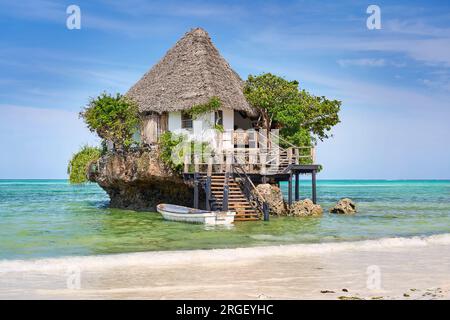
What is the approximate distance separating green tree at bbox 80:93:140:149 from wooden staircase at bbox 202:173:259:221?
5900 mm

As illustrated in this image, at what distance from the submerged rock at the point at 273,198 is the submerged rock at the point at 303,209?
0.51 m

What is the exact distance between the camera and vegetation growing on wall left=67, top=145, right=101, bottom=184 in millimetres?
34156

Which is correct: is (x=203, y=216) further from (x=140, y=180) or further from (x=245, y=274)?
(x=245, y=274)

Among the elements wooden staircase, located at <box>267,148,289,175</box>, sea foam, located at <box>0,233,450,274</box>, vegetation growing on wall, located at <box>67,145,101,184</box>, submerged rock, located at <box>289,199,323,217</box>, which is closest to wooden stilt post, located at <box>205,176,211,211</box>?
wooden staircase, located at <box>267,148,289,175</box>

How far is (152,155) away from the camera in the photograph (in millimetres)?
29281

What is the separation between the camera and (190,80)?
29.6 m

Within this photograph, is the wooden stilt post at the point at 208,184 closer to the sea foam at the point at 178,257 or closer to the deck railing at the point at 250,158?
the deck railing at the point at 250,158

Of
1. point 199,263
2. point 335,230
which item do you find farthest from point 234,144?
point 199,263

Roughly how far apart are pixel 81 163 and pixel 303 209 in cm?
1435

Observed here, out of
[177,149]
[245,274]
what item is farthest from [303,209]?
[245,274]

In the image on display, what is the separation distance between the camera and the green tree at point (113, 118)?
2931 centimetres

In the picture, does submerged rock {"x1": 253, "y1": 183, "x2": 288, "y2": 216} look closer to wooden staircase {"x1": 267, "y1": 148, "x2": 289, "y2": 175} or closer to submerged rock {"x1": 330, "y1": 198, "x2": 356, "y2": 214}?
A: wooden staircase {"x1": 267, "y1": 148, "x2": 289, "y2": 175}

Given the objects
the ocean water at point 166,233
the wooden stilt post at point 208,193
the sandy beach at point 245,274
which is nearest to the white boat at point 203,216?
the ocean water at point 166,233

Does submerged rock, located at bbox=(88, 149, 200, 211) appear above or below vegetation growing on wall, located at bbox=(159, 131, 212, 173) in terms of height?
below
